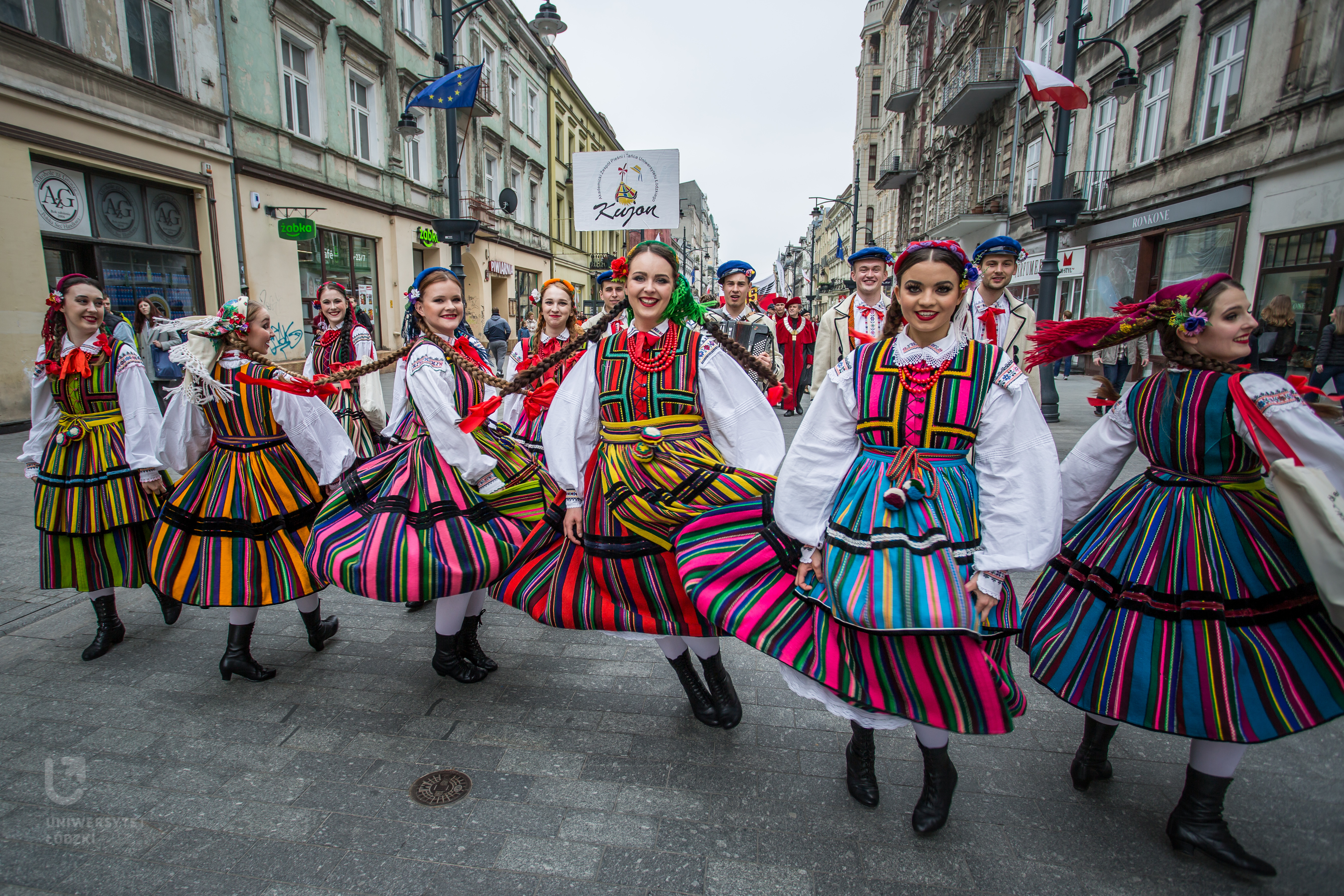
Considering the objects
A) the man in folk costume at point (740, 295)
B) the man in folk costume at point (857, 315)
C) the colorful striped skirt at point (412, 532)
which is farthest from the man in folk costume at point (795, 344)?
the colorful striped skirt at point (412, 532)

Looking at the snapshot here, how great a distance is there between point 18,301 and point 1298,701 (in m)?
12.9

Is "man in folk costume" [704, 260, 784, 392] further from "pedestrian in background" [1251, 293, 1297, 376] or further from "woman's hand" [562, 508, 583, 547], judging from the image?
"pedestrian in background" [1251, 293, 1297, 376]

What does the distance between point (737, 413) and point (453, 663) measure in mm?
1807

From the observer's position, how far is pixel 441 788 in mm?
2537

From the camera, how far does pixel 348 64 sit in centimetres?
1587

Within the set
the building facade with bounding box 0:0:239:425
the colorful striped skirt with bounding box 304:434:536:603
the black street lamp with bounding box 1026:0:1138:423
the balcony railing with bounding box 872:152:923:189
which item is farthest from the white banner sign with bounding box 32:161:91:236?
the balcony railing with bounding box 872:152:923:189

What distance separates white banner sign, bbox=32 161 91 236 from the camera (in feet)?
30.8

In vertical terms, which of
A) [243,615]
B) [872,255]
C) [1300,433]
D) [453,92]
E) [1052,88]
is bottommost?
[243,615]

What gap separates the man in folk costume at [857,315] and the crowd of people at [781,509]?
2.28 m

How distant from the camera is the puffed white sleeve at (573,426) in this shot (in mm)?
2875

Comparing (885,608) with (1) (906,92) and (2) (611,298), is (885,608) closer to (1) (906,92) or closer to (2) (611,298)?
(2) (611,298)

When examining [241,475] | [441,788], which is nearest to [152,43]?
[241,475]

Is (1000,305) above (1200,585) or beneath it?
above

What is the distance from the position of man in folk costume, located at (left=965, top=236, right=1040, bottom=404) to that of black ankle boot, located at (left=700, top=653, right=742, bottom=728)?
8.82ft
